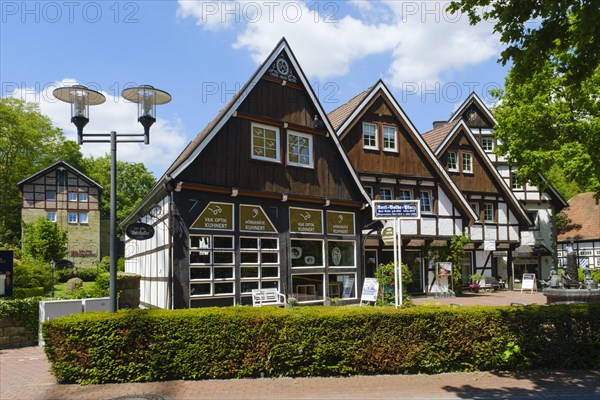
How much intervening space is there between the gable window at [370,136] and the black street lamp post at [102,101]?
48.5 feet

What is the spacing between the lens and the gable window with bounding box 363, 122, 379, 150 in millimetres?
23125

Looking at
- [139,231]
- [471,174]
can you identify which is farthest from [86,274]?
[139,231]

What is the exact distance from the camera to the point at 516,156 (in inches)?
916

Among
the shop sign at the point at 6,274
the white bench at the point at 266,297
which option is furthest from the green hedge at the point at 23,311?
the white bench at the point at 266,297

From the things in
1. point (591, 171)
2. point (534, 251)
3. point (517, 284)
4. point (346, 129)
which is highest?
point (346, 129)

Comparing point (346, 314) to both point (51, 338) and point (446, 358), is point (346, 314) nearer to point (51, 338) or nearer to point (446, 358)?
point (446, 358)

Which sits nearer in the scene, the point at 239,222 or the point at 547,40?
the point at 547,40

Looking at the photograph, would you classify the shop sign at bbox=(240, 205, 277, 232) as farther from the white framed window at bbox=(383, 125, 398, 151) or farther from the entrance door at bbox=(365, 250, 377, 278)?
the white framed window at bbox=(383, 125, 398, 151)

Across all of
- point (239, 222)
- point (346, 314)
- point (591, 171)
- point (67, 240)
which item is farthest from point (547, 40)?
point (67, 240)

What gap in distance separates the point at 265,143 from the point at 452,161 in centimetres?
1513

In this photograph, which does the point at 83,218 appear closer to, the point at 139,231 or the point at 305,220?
the point at 305,220

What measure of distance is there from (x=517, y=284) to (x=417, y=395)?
87.9ft

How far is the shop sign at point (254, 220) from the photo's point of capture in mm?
14547

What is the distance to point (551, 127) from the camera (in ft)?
69.8
